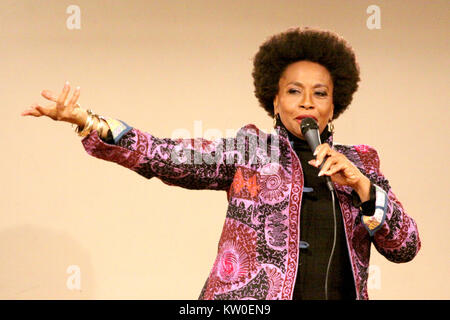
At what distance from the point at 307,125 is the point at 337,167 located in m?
0.15

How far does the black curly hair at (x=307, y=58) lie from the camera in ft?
5.38

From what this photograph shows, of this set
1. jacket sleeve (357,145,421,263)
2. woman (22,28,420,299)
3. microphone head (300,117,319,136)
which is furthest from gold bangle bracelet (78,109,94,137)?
jacket sleeve (357,145,421,263)

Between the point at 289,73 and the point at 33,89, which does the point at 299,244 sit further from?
the point at 33,89

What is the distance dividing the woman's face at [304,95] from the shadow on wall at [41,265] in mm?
1182

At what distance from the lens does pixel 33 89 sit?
2.37 m

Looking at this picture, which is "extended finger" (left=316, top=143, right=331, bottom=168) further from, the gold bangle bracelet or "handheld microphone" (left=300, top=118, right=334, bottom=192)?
the gold bangle bracelet

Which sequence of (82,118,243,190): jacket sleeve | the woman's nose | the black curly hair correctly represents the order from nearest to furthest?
(82,118,243,190): jacket sleeve → the woman's nose → the black curly hair

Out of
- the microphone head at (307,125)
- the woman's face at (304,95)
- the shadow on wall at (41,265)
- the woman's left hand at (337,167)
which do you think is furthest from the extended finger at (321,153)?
the shadow on wall at (41,265)

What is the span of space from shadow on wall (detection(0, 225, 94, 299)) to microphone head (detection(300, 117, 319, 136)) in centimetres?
128

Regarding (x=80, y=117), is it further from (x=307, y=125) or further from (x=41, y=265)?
(x=41, y=265)

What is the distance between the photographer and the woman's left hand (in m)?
1.29

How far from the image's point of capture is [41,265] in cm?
234

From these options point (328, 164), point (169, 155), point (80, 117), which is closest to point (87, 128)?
point (80, 117)

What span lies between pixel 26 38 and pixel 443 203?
1969 mm
